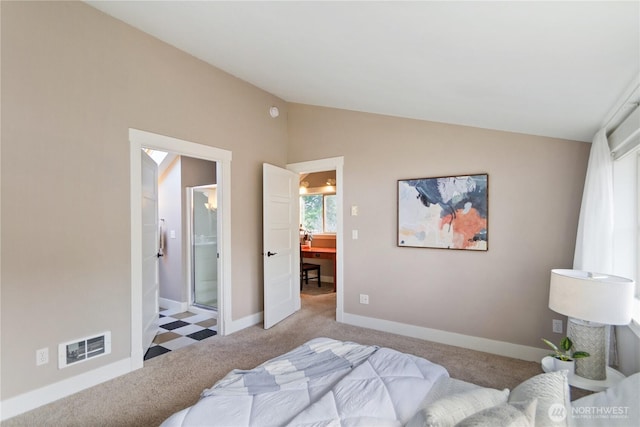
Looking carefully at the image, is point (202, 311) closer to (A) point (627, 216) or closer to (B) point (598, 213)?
(B) point (598, 213)

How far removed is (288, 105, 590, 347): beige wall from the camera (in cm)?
282

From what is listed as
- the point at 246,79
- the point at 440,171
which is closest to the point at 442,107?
the point at 440,171

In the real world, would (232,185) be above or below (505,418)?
above

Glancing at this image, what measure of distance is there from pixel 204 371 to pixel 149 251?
141 cm

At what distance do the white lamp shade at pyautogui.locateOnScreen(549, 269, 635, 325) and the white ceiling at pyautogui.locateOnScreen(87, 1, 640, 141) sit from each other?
109 centimetres

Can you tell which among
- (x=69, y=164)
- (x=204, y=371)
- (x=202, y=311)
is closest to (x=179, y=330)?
(x=202, y=311)

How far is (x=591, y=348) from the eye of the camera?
1910 millimetres

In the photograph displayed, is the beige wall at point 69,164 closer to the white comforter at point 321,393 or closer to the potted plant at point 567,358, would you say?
the white comforter at point 321,393

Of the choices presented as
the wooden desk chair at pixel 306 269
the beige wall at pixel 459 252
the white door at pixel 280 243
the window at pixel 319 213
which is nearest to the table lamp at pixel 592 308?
the beige wall at pixel 459 252

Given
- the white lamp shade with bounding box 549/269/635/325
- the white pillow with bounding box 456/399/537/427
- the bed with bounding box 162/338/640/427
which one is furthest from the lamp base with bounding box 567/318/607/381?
the white pillow with bounding box 456/399/537/427

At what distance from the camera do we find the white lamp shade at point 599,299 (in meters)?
1.74

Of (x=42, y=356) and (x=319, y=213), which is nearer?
(x=42, y=356)

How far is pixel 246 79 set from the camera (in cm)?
377

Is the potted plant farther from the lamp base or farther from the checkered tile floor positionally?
the checkered tile floor
